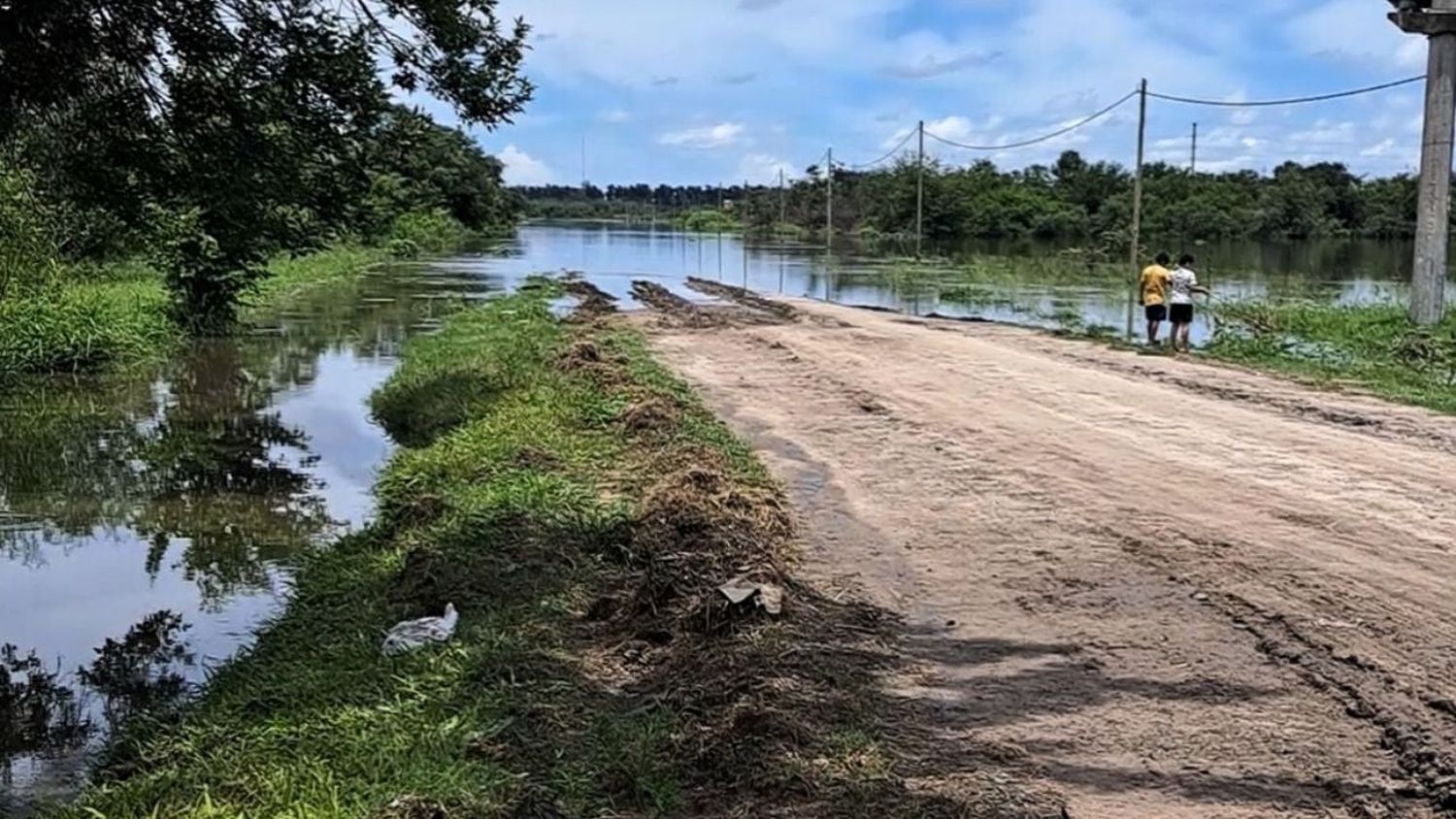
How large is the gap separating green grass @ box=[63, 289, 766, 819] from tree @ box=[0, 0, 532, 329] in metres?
2.52

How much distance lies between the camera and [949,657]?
568 centimetres

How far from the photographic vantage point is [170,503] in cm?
1136

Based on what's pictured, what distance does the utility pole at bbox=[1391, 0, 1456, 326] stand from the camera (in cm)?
1897

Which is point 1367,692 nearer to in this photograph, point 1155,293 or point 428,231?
point 1155,293

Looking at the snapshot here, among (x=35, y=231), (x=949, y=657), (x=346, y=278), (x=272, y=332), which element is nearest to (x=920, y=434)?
(x=949, y=657)

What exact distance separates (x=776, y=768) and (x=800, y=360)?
1367 cm

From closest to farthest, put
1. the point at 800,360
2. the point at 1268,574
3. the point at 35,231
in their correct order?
the point at 1268,574
the point at 35,231
the point at 800,360

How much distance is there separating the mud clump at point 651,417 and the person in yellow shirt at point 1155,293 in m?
9.73

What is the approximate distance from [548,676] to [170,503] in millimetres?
7034

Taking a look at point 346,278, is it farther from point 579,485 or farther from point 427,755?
point 427,755

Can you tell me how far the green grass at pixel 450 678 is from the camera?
15.0 feet

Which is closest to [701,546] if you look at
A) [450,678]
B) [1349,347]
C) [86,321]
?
[450,678]

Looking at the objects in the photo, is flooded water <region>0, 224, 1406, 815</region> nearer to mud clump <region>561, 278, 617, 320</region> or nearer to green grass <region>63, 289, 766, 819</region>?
green grass <region>63, 289, 766, 819</region>

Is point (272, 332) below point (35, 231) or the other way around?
below
